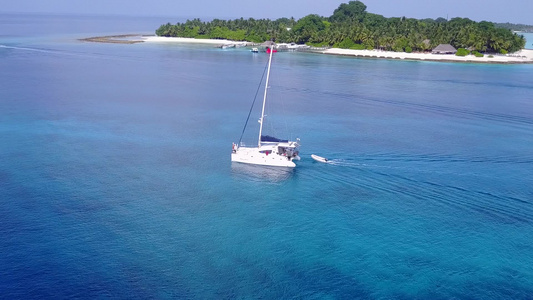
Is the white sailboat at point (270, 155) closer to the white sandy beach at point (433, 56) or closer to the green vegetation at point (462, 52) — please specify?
the white sandy beach at point (433, 56)

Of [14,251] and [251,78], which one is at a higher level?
[251,78]

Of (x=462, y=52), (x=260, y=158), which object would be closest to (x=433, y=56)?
(x=462, y=52)

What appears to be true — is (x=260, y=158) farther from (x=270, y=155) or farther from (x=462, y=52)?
(x=462, y=52)

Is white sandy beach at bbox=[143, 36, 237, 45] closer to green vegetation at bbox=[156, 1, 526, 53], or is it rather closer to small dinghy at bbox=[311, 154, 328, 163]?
green vegetation at bbox=[156, 1, 526, 53]

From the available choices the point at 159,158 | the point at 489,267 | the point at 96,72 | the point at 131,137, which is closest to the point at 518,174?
the point at 489,267

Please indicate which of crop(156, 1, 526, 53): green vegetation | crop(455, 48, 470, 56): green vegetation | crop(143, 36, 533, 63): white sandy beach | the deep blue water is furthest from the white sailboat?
crop(156, 1, 526, 53): green vegetation

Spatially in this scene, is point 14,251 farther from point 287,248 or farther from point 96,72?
point 96,72

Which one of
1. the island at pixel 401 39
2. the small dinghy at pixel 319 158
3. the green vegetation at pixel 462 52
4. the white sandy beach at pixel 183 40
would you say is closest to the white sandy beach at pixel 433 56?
the island at pixel 401 39
